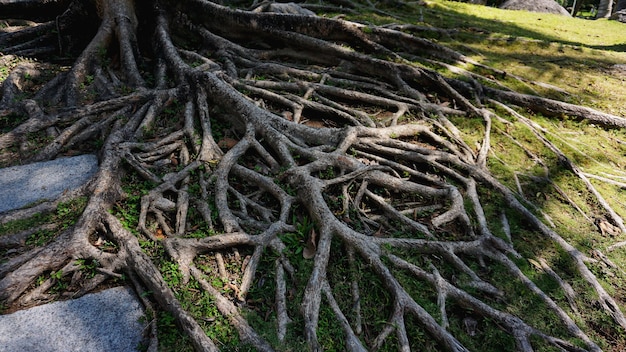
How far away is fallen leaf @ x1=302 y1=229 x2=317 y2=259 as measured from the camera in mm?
3365

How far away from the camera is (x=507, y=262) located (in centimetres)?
348

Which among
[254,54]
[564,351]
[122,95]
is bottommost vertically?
[564,351]

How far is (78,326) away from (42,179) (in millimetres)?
1933

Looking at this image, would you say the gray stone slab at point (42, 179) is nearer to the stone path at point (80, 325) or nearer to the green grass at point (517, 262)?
the green grass at point (517, 262)

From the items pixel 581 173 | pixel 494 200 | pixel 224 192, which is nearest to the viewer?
pixel 224 192

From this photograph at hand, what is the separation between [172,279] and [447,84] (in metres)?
4.51

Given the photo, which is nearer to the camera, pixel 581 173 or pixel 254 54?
pixel 581 173

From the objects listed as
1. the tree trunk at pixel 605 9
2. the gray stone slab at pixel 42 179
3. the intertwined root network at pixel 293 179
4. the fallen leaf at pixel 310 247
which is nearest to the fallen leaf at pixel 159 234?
the intertwined root network at pixel 293 179

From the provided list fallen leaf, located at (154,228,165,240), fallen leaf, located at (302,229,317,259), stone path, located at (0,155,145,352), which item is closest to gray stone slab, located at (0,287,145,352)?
stone path, located at (0,155,145,352)

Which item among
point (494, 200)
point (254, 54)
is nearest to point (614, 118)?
point (494, 200)

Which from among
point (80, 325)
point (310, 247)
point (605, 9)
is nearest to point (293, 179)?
point (310, 247)

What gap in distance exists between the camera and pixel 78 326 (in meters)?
2.66

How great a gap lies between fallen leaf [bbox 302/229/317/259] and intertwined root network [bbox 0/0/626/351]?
12 millimetres

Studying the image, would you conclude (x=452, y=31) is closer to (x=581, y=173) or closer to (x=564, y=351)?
(x=581, y=173)
